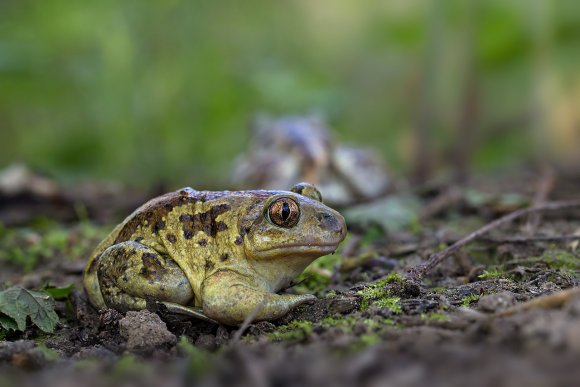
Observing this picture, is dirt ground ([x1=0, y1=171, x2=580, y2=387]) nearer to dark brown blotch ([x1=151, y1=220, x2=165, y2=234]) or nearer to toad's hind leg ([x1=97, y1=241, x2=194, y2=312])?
toad's hind leg ([x1=97, y1=241, x2=194, y2=312])

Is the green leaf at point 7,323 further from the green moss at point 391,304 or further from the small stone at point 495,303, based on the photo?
the small stone at point 495,303

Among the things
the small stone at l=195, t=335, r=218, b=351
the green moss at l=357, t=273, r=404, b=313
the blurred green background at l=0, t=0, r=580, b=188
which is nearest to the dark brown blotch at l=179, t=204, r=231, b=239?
the small stone at l=195, t=335, r=218, b=351

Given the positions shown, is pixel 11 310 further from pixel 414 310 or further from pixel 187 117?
pixel 187 117

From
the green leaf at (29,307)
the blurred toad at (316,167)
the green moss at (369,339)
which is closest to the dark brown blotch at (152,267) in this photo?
the green leaf at (29,307)

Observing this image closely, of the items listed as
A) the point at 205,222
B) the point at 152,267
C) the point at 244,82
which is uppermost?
the point at 244,82

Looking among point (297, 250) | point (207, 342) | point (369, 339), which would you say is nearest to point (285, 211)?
point (297, 250)

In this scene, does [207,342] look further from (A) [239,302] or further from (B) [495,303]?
(B) [495,303]
